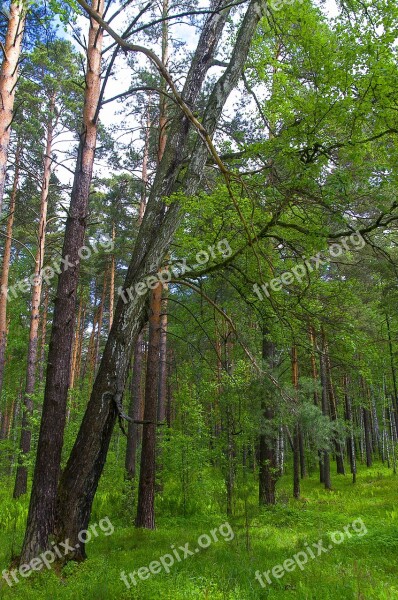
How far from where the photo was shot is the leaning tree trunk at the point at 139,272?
448cm

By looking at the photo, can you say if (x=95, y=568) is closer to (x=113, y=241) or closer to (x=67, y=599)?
(x=67, y=599)

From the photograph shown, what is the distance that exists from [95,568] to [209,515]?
567 centimetres

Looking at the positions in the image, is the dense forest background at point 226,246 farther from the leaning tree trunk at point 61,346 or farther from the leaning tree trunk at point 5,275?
the leaning tree trunk at point 5,275

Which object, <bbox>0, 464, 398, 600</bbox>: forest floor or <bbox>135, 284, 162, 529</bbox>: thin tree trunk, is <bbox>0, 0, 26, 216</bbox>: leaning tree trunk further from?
<bbox>0, 464, 398, 600</bbox>: forest floor

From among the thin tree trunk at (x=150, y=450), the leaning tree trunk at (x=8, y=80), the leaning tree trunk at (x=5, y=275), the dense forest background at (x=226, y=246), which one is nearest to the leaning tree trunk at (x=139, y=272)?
the dense forest background at (x=226, y=246)

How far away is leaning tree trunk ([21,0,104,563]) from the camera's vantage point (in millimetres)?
4492

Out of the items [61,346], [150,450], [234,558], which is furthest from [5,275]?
[234,558]

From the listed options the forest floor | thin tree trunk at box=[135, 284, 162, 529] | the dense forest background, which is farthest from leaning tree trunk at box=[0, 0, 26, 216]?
the forest floor

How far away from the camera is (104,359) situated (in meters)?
4.73

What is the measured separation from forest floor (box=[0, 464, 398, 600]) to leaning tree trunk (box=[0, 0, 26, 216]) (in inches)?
163

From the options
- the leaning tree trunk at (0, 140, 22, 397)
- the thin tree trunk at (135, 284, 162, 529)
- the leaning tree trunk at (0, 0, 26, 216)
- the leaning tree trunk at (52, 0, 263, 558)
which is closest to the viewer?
the leaning tree trunk at (52, 0, 263, 558)

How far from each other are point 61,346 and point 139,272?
1424 millimetres

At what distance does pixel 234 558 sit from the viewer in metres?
5.61

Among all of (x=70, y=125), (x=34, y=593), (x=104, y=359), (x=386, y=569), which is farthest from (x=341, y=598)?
(x=70, y=125)
